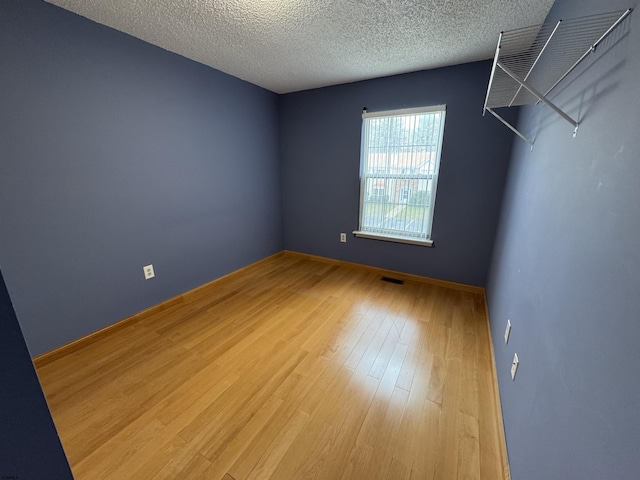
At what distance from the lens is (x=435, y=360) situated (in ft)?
5.86

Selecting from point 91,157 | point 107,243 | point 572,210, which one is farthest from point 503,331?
point 91,157

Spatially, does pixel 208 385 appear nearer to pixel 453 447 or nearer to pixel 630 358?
pixel 453 447

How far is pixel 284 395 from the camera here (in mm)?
1501

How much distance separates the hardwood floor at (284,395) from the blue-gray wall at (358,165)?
2.42 ft

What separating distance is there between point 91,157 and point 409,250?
3.11 m

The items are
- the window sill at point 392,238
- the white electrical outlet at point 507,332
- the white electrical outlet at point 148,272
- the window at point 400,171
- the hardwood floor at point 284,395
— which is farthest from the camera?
the window sill at point 392,238

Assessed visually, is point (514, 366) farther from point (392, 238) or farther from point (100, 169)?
point (100, 169)

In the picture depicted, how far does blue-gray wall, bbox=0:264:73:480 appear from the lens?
0.49 m

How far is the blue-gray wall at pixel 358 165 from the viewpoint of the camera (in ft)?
8.10

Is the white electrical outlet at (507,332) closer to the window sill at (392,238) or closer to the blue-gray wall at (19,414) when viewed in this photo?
the window sill at (392,238)

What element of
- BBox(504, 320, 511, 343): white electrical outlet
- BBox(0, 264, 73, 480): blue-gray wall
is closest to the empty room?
BBox(0, 264, 73, 480): blue-gray wall

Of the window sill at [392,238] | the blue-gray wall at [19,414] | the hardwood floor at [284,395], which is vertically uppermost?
the blue-gray wall at [19,414]

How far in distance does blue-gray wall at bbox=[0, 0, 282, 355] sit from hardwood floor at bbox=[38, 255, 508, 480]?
1.47 feet

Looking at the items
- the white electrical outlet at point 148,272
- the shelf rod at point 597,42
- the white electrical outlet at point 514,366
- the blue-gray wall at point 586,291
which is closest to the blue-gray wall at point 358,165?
the blue-gray wall at point 586,291
